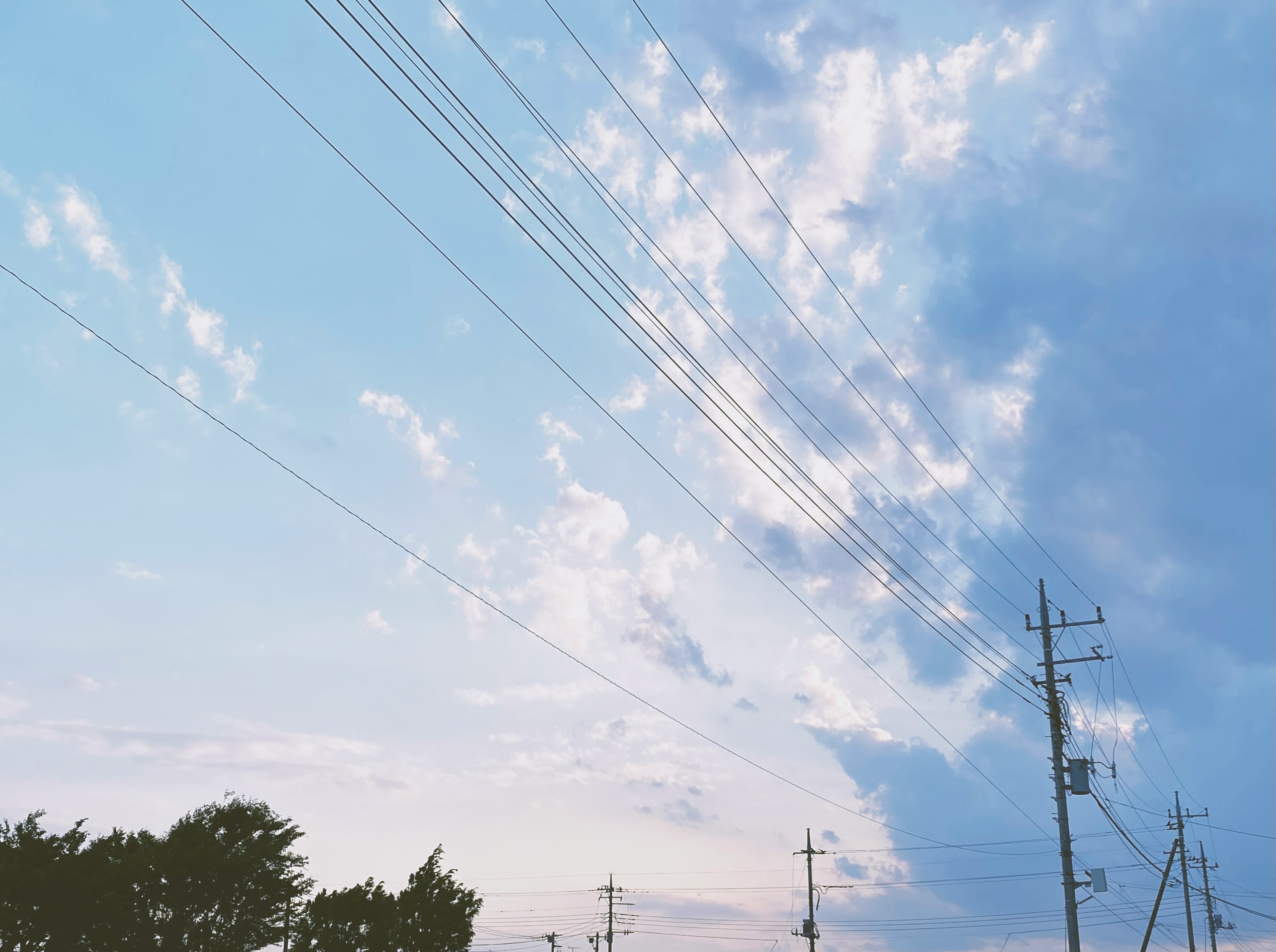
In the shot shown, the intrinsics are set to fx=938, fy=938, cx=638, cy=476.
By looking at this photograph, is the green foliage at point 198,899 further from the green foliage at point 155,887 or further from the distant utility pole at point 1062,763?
the distant utility pole at point 1062,763

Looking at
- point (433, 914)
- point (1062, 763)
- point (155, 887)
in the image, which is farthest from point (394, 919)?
point (1062, 763)

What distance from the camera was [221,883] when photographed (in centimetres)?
4719

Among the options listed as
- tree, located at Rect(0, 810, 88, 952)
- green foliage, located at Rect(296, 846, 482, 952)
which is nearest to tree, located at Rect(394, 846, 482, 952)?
green foliage, located at Rect(296, 846, 482, 952)

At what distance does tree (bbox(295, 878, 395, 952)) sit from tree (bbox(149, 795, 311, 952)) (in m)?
3.24

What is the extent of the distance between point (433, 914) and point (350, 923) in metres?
3.95

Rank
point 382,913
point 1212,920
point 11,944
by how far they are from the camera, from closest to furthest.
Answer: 1. point 11,944
2. point 382,913
3. point 1212,920

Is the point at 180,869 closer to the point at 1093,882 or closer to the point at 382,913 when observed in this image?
the point at 382,913

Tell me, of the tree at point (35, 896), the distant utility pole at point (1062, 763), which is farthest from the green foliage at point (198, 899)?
the distant utility pole at point (1062, 763)

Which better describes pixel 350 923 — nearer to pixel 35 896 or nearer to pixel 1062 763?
pixel 35 896

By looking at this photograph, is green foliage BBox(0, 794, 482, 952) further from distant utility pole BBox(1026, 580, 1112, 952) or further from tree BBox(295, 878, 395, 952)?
distant utility pole BBox(1026, 580, 1112, 952)

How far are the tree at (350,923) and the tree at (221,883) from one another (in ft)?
10.6

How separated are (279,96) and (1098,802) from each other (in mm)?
37164

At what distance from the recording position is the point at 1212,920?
273 feet

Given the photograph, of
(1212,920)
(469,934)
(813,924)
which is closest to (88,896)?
(469,934)
